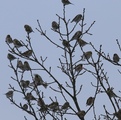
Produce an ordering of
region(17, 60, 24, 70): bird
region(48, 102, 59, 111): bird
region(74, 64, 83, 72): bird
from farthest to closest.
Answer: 1. region(17, 60, 24, 70): bird
2. region(74, 64, 83, 72): bird
3. region(48, 102, 59, 111): bird

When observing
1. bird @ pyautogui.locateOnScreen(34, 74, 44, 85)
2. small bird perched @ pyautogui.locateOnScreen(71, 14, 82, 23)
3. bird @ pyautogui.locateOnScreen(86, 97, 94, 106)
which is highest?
small bird perched @ pyautogui.locateOnScreen(71, 14, 82, 23)

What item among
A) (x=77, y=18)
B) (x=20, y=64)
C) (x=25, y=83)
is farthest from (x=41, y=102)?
(x=77, y=18)

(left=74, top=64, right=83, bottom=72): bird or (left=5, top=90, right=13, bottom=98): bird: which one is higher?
(left=74, top=64, right=83, bottom=72): bird

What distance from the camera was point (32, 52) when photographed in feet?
23.3

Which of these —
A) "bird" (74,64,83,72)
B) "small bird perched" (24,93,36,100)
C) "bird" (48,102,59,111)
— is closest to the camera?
"bird" (48,102,59,111)

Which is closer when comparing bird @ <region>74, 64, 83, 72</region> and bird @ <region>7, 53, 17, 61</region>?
bird @ <region>74, 64, 83, 72</region>

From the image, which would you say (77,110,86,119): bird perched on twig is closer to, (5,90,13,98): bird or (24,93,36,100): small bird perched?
(24,93,36,100): small bird perched

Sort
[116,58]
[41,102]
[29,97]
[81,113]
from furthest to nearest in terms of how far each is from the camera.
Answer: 1. [29,97]
2. [41,102]
3. [116,58]
4. [81,113]

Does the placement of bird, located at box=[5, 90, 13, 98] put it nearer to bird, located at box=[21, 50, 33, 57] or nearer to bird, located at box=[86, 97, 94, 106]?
bird, located at box=[21, 50, 33, 57]

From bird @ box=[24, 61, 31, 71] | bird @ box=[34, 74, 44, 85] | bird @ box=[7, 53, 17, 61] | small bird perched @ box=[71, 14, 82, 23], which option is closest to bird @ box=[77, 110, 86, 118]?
bird @ box=[34, 74, 44, 85]

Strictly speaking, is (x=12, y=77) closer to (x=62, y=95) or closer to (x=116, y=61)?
(x=62, y=95)

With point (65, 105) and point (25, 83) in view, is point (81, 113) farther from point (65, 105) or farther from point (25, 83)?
point (25, 83)

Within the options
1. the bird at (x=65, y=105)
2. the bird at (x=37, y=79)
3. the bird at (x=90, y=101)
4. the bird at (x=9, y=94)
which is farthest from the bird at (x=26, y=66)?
the bird at (x=90, y=101)

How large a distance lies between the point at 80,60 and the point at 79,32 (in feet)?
1.76
